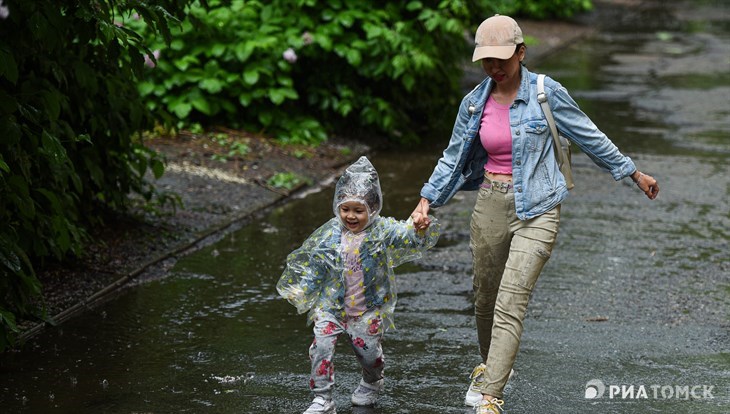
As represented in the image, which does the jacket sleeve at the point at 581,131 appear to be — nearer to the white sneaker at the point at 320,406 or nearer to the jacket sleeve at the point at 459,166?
the jacket sleeve at the point at 459,166

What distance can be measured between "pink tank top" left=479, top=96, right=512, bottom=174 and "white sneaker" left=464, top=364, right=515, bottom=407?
932 millimetres

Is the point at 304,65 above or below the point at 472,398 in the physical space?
above

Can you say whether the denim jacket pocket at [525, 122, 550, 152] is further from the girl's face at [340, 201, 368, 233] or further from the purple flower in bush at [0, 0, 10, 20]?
the purple flower in bush at [0, 0, 10, 20]

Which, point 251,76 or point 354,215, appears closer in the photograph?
point 354,215

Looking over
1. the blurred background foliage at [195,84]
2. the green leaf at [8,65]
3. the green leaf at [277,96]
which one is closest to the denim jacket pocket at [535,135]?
the blurred background foliage at [195,84]

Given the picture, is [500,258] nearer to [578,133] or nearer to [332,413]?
[578,133]

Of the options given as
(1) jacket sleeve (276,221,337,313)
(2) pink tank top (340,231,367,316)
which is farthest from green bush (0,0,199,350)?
(2) pink tank top (340,231,367,316)

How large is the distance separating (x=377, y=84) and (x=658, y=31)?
13.6 m

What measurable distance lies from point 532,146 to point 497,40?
1.63 feet

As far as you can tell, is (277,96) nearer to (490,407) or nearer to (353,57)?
(353,57)

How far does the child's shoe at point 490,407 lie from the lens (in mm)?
4840

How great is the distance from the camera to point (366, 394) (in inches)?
205

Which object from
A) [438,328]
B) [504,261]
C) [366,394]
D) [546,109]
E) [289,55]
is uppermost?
[546,109]

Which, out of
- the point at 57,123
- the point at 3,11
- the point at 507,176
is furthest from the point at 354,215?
the point at 57,123
